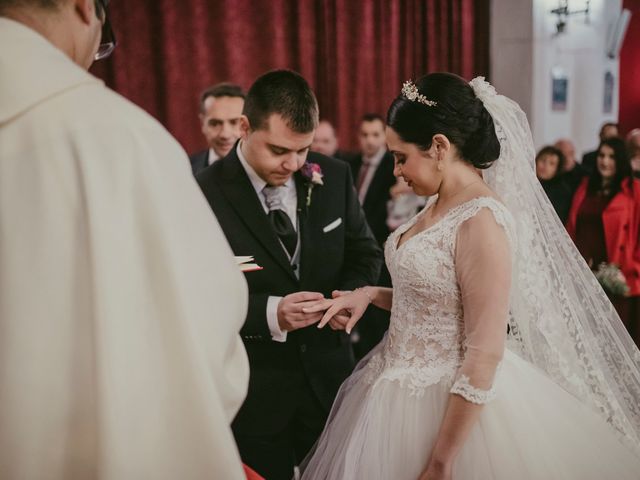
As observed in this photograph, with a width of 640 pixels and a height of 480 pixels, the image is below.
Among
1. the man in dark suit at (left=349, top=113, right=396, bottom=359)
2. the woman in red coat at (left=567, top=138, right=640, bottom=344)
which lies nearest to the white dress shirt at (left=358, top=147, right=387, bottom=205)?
the man in dark suit at (left=349, top=113, right=396, bottom=359)

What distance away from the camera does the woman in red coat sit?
4.52 meters

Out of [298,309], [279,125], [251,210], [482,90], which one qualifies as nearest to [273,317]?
[298,309]

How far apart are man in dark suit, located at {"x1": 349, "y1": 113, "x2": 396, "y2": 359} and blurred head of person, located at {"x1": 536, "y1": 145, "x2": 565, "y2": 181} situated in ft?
4.50

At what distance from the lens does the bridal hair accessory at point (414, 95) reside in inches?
64.4

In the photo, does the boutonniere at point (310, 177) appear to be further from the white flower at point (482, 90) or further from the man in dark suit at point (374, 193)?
the man in dark suit at point (374, 193)

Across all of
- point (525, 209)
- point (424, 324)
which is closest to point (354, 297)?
point (424, 324)

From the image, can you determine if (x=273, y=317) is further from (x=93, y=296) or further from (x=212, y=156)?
(x=212, y=156)

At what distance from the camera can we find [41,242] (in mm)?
981

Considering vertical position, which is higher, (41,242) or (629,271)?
(41,242)

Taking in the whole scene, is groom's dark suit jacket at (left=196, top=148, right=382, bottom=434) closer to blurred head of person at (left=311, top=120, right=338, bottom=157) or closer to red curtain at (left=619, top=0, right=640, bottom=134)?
blurred head of person at (left=311, top=120, right=338, bottom=157)

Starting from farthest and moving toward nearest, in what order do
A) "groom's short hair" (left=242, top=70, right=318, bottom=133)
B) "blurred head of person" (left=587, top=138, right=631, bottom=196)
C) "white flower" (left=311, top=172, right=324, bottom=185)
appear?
"blurred head of person" (left=587, top=138, right=631, bottom=196) → "white flower" (left=311, top=172, right=324, bottom=185) → "groom's short hair" (left=242, top=70, right=318, bottom=133)

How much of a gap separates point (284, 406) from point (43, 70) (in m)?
1.36

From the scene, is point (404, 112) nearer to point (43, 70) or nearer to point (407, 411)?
point (407, 411)

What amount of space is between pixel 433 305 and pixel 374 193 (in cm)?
347
